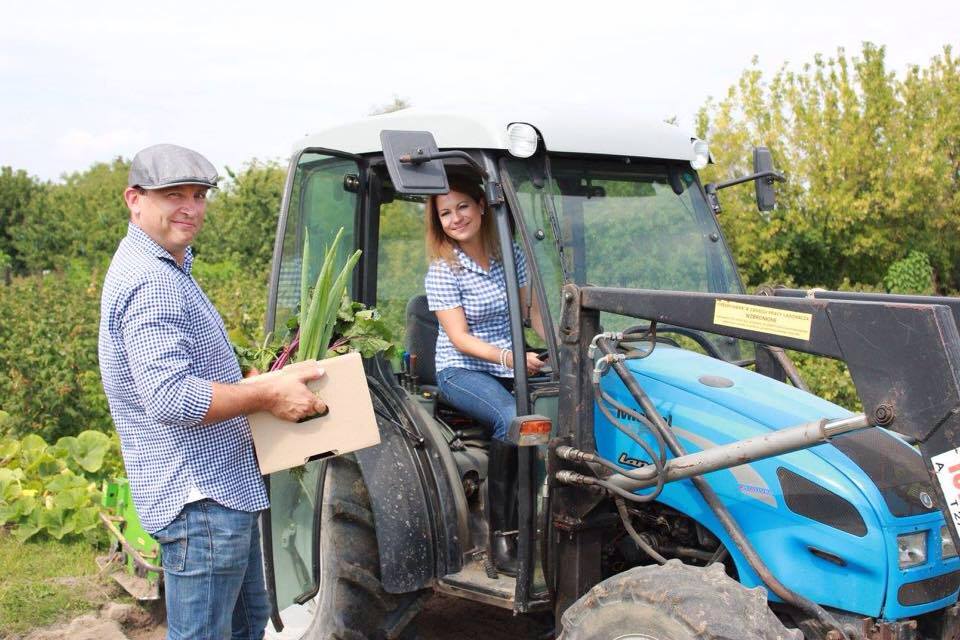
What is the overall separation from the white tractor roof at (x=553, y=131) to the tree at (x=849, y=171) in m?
8.62

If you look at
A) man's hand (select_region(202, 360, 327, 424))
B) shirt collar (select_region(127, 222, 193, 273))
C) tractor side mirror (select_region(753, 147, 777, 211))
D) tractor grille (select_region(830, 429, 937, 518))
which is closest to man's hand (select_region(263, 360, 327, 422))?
man's hand (select_region(202, 360, 327, 424))

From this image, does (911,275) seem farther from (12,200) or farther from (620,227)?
(12,200)

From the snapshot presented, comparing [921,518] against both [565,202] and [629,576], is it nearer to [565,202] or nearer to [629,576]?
[629,576]

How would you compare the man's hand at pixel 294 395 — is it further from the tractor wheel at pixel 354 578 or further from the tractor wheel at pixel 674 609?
the tractor wheel at pixel 354 578

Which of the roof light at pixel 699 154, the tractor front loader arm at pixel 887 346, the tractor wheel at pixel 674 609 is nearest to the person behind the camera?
the tractor front loader arm at pixel 887 346

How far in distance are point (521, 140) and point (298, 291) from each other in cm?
124

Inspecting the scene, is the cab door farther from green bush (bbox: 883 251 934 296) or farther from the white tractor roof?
green bush (bbox: 883 251 934 296)

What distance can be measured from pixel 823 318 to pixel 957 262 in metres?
12.8

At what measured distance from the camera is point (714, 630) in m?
2.45

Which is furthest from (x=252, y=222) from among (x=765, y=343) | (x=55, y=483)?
(x=765, y=343)

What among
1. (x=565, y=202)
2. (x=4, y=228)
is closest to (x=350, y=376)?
(x=565, y=202)

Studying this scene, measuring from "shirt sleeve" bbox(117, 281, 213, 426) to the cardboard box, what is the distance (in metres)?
0.27

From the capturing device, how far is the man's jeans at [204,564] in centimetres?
271

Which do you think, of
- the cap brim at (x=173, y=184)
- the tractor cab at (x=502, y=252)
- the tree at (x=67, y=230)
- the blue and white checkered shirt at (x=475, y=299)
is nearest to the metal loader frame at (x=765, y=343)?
the tractor cab at (x=502, y=252)
